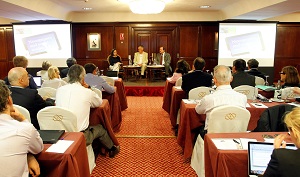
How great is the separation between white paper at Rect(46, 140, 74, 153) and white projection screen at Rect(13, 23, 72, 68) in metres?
7.90

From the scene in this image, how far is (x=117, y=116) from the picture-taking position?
4441 mm

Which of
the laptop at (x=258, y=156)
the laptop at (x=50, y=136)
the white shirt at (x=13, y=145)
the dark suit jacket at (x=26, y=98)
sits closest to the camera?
the white shirt at (x=13, y=145)

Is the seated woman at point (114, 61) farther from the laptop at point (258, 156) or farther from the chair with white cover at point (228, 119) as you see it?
the laptop at point (258, 156)

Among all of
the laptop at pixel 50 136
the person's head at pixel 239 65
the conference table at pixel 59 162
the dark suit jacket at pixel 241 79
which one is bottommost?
the conference table at pixel 59 162

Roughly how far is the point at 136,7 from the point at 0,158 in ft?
16.9

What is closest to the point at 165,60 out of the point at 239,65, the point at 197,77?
the point at 239,65

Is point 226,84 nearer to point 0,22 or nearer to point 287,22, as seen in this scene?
point 287,22

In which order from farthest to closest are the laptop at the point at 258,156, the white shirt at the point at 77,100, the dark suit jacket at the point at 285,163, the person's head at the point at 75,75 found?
the person's head at the point at 75,75 < the white shirt at the point at 77,100 < the laptop at the point at 258,156 < the dark suit jacket at the point at 285,163

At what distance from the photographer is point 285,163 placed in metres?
1.22

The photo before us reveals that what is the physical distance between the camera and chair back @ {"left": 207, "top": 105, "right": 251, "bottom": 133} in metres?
2.39

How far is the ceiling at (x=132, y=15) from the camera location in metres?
6.13

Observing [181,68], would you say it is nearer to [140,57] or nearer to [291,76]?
[291,76]

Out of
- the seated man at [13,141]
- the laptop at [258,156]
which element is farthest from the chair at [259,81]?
the seated man at [13,141]

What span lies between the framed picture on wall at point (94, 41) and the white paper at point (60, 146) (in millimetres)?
8184
